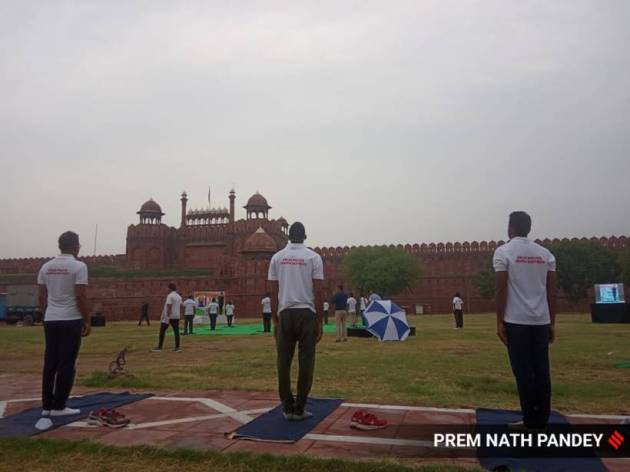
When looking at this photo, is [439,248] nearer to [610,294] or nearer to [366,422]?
[610,294]

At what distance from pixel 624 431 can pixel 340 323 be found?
1092 centimetres

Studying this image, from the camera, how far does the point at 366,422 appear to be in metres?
4.36

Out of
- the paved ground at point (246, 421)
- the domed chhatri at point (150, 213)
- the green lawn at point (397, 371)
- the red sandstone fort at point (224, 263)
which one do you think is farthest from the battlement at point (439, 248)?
the paved ground at point (246, 421)

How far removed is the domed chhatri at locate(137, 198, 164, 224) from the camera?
5481 centimetres

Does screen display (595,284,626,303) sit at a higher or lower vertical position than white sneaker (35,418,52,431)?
higher

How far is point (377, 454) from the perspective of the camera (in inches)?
145

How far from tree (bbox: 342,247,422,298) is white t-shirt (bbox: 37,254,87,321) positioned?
3407 centimetres

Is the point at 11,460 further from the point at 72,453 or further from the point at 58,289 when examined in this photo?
the point at 58,289

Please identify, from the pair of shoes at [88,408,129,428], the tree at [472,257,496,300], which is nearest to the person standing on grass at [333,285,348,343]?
the pair of shoes at [88,408,129,428]

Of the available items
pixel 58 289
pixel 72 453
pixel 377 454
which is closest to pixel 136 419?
pixel 72 453

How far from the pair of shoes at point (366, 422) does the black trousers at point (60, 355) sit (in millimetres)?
2666

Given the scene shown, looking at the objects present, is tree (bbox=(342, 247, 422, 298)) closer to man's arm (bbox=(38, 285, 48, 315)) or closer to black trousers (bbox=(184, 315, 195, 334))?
black trousers (bbox=(184, 315, 195, 334))

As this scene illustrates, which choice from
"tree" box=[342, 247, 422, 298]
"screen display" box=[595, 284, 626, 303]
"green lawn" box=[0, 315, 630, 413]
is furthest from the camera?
"tree" box=[342, 247, 422, 298]

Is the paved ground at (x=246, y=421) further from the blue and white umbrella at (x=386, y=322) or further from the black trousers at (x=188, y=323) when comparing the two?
the black trousers at (x=188, y=323)
